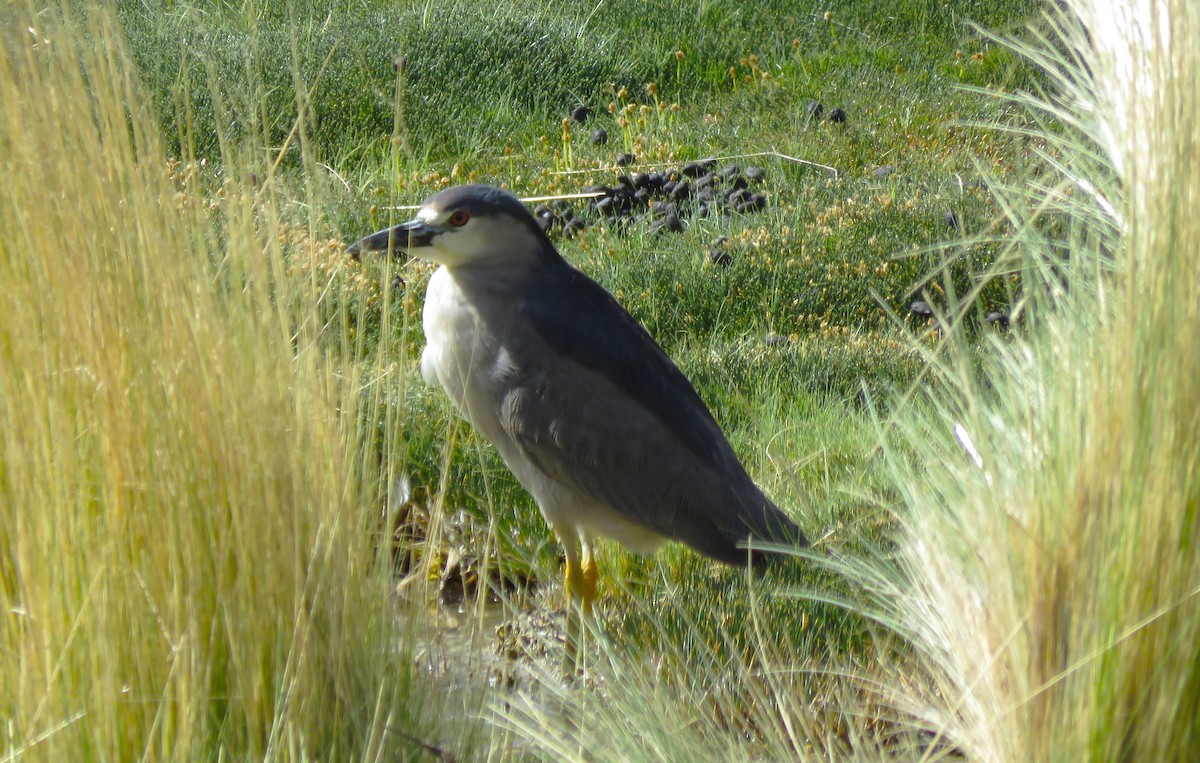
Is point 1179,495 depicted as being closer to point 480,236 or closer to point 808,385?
point 480,236

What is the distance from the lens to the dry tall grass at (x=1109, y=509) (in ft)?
5.80

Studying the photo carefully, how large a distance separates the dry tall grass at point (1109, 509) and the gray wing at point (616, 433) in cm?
Answer: 173

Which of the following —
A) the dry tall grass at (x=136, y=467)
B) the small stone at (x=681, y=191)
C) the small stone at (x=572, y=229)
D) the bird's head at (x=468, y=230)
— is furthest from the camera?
the small stone at (x=681, y=191)

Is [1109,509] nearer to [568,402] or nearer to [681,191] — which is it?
[568,402]

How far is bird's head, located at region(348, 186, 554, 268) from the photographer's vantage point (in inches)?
154

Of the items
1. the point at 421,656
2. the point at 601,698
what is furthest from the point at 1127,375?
the point at 421,656

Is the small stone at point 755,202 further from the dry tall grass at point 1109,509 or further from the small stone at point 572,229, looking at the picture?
the dry tall grass at point 1109,509

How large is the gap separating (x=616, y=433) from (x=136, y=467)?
186 centimetres

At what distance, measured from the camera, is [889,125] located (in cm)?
666

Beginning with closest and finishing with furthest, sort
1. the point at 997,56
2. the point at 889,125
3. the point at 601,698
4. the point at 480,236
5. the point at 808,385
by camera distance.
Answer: the point at 601,698
the point at 480,236
the point at 808,385
the point at 889,125
the point at 997,56

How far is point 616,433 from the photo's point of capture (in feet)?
12.8

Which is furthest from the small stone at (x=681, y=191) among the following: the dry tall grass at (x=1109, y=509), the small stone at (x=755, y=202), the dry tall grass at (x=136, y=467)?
the dry tall grass at (x=1109, y=509)

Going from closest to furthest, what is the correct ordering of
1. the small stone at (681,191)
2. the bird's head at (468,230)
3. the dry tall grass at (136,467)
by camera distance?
the dry tall grass at (136,467)
the bird's head at (468,230)
the small stone at (681,191)

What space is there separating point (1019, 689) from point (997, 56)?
5.99 metres
